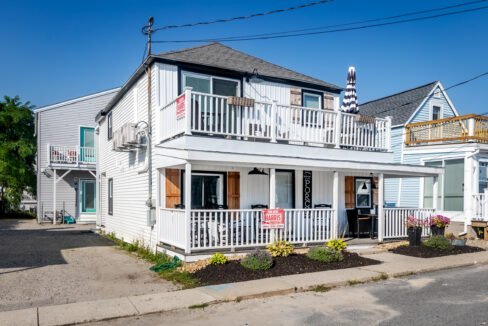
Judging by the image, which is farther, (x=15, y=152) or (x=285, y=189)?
(x=15, y=152)

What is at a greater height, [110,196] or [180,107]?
[180,107]

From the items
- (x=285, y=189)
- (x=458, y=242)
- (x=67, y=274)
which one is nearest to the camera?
(x=67, y=274)

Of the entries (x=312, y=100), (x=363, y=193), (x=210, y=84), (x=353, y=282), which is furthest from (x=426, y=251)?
(x=210, y=84)

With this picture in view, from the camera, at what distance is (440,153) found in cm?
1809

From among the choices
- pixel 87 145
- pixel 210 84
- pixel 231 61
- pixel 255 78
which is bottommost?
pixel 87 145

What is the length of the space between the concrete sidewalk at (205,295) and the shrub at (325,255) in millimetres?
575

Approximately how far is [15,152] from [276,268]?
27016 mm

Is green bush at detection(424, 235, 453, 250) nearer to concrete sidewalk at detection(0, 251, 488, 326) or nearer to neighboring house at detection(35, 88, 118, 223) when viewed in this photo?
concrete sidewalk at detection(0, 251, 488, 326)

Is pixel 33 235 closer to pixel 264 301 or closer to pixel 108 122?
pixel 108 122

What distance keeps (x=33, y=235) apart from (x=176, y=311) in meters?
14.0

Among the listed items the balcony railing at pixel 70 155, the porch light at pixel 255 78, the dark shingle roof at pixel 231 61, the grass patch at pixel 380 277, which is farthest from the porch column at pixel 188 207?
the balcony railing at pixel 70 155

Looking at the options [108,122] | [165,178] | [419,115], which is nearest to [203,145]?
[165,178]

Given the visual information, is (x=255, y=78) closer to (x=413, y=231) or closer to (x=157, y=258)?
(x=157, y=258)

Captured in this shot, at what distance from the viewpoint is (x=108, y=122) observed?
1812cm
